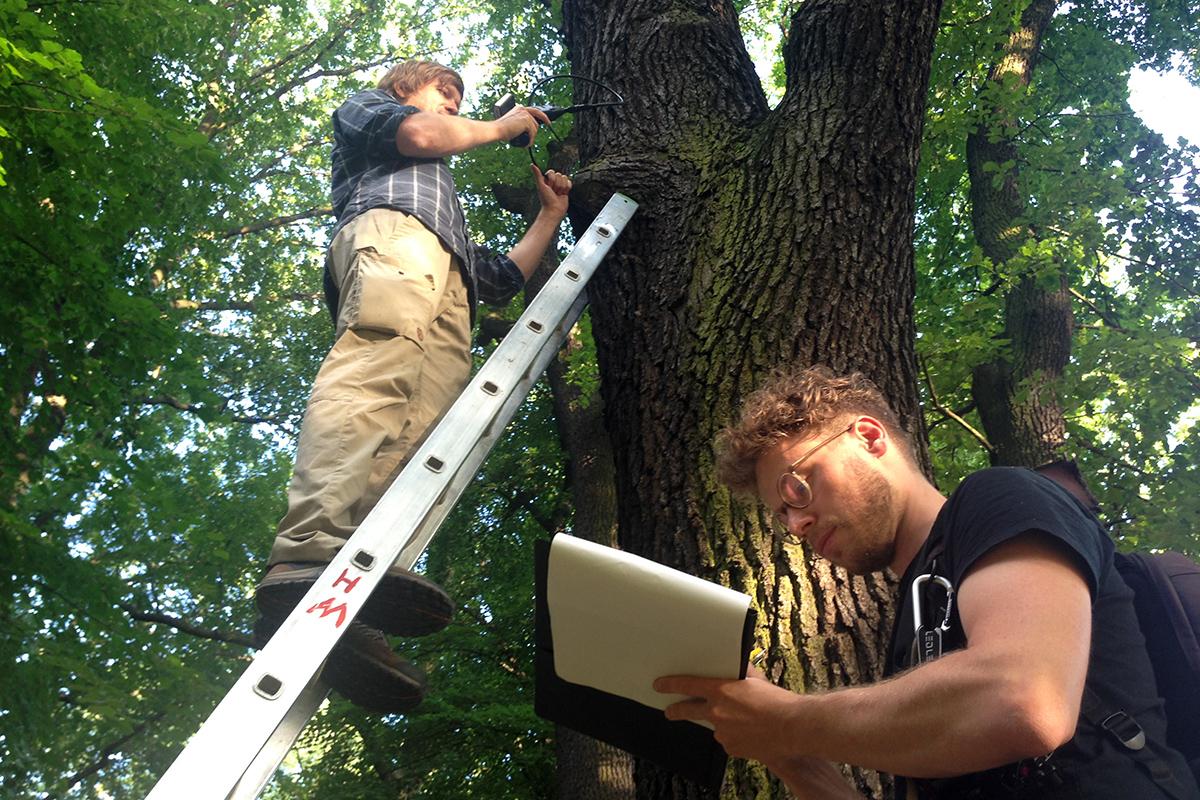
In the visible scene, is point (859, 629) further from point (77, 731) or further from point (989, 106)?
point (77, 731)

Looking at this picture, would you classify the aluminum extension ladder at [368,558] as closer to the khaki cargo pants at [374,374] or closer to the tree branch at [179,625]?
the khaki cargo pants at [374,374]

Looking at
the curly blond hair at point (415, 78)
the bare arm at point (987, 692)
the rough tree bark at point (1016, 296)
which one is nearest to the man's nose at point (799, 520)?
the bare arm at point (987, 692)

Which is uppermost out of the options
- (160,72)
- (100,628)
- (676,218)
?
(160,72)

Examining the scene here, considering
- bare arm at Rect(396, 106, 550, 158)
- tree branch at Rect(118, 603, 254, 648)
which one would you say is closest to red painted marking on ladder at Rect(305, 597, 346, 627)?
bare arm at Rect(396, 106, 550, 158)

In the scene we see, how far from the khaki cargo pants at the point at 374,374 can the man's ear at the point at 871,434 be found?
149cm

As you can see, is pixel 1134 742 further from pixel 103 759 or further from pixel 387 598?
pixel 103 759

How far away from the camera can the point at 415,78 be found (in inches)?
159

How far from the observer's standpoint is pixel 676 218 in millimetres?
3559

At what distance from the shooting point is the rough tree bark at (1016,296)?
7.29m

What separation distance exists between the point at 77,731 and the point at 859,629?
34.9 ft

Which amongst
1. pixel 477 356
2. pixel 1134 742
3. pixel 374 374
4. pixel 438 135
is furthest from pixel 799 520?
pixel 477 356

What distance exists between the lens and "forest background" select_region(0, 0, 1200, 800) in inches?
247

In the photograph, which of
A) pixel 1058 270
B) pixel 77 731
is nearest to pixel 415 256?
pixel 1058 270

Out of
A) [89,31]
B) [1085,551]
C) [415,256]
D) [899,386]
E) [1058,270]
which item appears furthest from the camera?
[1058,270]
